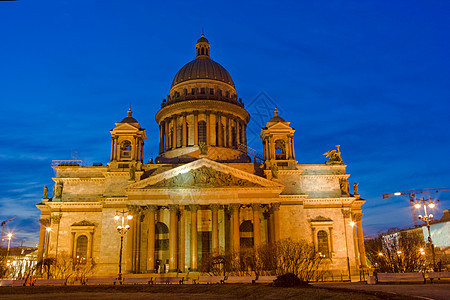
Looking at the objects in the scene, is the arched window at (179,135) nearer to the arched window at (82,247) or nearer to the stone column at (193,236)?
the stone column at (193,236)

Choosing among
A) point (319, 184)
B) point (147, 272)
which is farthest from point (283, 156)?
point (147, 272)

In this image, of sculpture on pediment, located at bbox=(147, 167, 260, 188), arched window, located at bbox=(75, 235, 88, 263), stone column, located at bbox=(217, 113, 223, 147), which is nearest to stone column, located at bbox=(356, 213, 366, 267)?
sculpture on pediment, located at bbox=(147, 167, 260, 188)

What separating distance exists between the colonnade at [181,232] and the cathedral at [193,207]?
0.10 m

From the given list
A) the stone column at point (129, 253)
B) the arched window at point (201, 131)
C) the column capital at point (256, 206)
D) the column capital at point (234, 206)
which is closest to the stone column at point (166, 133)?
the arched window at point (201, 131)

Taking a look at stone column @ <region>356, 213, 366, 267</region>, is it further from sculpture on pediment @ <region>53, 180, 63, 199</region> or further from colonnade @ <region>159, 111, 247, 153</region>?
sculpture on pediment @ <region>53, 180, 63, 199</region>

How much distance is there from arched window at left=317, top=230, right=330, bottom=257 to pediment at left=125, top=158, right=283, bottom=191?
28.9 feet

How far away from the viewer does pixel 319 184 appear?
51625 mm

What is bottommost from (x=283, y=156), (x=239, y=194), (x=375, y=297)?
(x=375, y=297)

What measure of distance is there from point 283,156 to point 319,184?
554 cm

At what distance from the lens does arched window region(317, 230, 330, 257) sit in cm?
4837

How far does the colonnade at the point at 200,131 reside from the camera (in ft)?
193

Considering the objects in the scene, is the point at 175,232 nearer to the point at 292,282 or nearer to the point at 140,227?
the point at 140,227

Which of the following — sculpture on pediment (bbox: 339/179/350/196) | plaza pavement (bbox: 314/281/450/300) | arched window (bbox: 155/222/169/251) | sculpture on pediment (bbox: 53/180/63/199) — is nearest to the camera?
plaza pavement (bbox: 314/281/450/300)

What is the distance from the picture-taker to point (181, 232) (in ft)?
147
